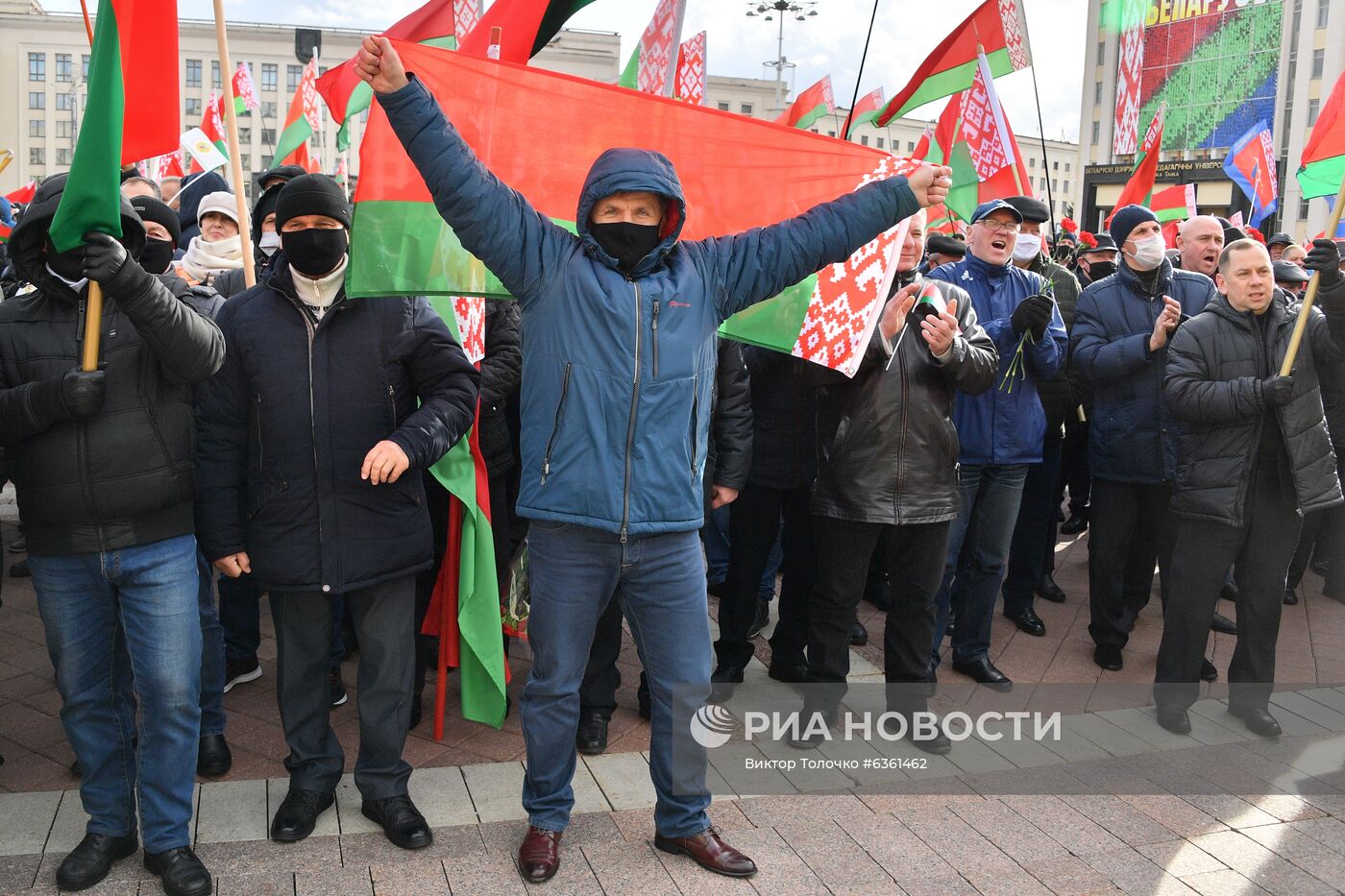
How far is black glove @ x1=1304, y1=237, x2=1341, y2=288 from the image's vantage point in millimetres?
4414

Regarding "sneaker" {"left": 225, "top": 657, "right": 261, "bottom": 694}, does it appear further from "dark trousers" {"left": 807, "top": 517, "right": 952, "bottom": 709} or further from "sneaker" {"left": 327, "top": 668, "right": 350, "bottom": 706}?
"dark trousers" {"left": 807, "top": 517, "right": 952, "bottom": 709}

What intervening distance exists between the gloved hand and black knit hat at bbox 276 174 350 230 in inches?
118

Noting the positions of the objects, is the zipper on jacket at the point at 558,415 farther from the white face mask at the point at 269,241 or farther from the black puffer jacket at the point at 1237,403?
the black puffer jacket at the point at 1237,403

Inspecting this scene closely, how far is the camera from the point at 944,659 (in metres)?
5.72

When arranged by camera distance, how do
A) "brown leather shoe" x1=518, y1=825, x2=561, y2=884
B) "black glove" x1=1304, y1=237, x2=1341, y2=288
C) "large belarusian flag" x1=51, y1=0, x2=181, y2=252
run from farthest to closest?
"black glove" x1=1304, y1=237, x2=1341, y2=288 < "brown leather shoe" x1=518, y1=825, x2=561, y2=884 < "large belarusian flag" x1=51, y1=0, x2=181, y2=252

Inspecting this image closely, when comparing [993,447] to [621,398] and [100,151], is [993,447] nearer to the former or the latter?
[621,398]

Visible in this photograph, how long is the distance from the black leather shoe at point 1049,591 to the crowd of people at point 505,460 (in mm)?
1867

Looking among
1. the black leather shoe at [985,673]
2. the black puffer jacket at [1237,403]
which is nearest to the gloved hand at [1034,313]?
the black puffer jacket at [1237,403]

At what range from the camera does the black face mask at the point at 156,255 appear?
143 inches

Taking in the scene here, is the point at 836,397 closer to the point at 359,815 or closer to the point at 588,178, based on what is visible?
the point at 588,178

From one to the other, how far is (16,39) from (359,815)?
9746cm

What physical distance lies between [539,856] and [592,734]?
991mm

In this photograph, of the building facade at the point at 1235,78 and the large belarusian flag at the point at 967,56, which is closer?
the large belarusian flag at the point at 967,56

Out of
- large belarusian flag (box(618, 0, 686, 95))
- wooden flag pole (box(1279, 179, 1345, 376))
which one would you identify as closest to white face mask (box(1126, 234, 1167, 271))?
wooden flag pole (box(1279, 179, 1345, 376))
